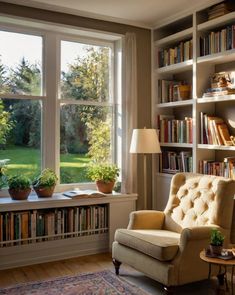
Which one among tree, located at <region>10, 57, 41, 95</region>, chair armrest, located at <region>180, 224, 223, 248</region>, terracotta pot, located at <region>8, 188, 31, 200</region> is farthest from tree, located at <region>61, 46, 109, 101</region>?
chair armrest, located at <region>180, 224, 223, 248</region>

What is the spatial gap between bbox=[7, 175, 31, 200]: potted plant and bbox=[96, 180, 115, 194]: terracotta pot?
0.85 metres

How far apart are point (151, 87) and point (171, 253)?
2406 mm

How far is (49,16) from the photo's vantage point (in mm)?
4141

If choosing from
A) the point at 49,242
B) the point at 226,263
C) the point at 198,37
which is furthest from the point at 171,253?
the point at 198,37

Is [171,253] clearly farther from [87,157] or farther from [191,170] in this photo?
[87,157]

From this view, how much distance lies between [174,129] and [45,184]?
1640 millimetres

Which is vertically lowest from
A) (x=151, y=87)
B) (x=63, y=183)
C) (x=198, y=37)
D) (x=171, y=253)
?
(x=171, y=253)

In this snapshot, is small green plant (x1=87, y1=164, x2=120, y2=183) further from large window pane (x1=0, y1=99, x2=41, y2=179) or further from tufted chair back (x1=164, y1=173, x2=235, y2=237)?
tufted chair back (x1=164, y1=173, x2=235, y2=237)

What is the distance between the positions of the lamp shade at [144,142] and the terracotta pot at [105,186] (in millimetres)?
492

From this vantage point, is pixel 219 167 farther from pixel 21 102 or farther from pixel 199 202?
pixel 21 102

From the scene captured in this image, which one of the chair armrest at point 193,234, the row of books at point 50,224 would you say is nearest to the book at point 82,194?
the row of books at point 50,224

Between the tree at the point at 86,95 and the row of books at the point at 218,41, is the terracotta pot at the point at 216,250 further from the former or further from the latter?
the tree at the point at 86,95

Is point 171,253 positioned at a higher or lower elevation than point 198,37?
lower

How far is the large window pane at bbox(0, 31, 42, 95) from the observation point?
13.5 feet
